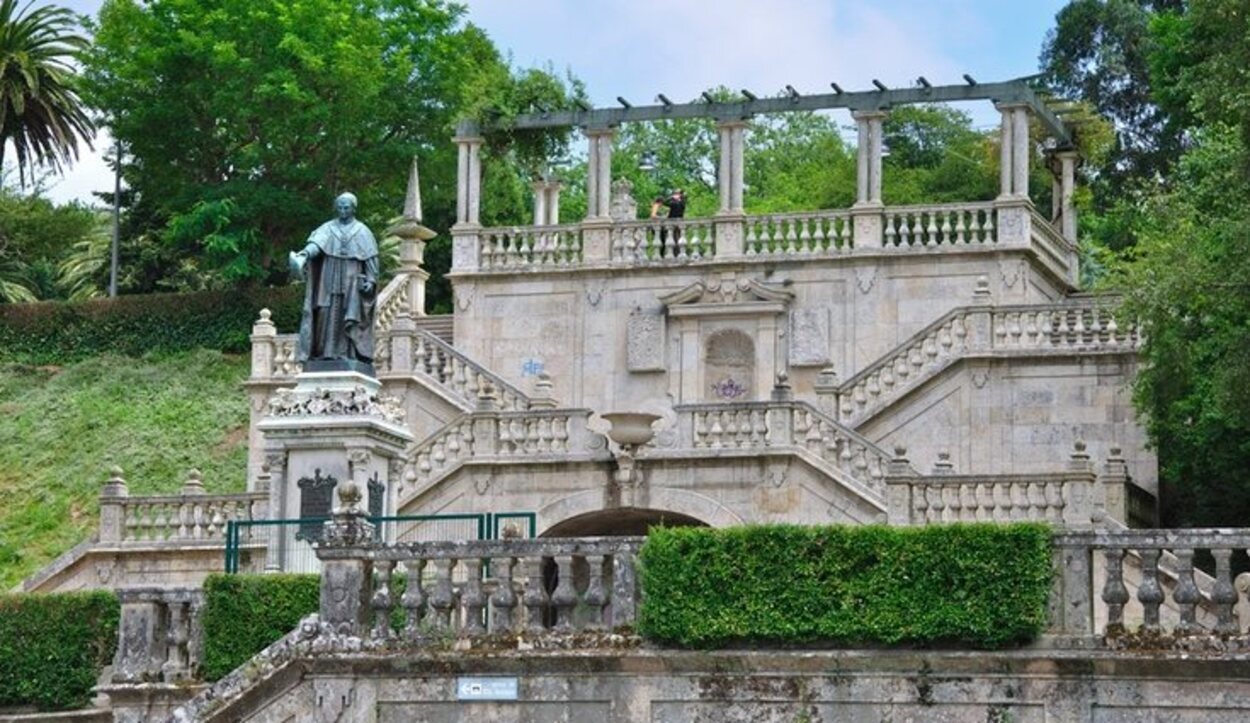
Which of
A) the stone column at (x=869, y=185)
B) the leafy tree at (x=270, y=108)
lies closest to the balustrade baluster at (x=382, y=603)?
the stone column at (x=869, y=185)

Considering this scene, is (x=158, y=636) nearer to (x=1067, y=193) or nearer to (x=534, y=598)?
(x=534, y=598)

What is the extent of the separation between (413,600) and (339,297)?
6.58m

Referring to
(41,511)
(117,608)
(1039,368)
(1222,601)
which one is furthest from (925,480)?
(41,511)

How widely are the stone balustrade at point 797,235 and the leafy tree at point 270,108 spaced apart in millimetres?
10516

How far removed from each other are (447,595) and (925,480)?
1180cm

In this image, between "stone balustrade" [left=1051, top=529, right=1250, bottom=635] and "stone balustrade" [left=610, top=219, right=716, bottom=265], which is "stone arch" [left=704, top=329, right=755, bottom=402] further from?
"stone balustrade" [left=1051, top=529, right=1250, bottom=635]

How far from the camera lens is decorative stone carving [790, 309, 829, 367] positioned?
39594mm

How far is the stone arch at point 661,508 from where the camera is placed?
32.9 meters

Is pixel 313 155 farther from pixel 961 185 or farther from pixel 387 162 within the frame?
pixel 961 185

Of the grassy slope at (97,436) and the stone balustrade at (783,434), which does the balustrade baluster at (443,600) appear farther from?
the grassy slope at (97,436)

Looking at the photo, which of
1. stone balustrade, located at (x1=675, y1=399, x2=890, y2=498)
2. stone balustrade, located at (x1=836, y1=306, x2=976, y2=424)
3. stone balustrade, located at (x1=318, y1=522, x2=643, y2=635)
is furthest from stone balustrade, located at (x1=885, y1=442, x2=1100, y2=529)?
stone balustrade, located at (x1=318, y1=522, x2=643, y2=635)

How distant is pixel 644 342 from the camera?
133ft

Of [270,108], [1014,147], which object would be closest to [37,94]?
[270,108]

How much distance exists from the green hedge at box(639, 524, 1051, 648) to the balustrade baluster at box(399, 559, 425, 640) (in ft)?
6.23
